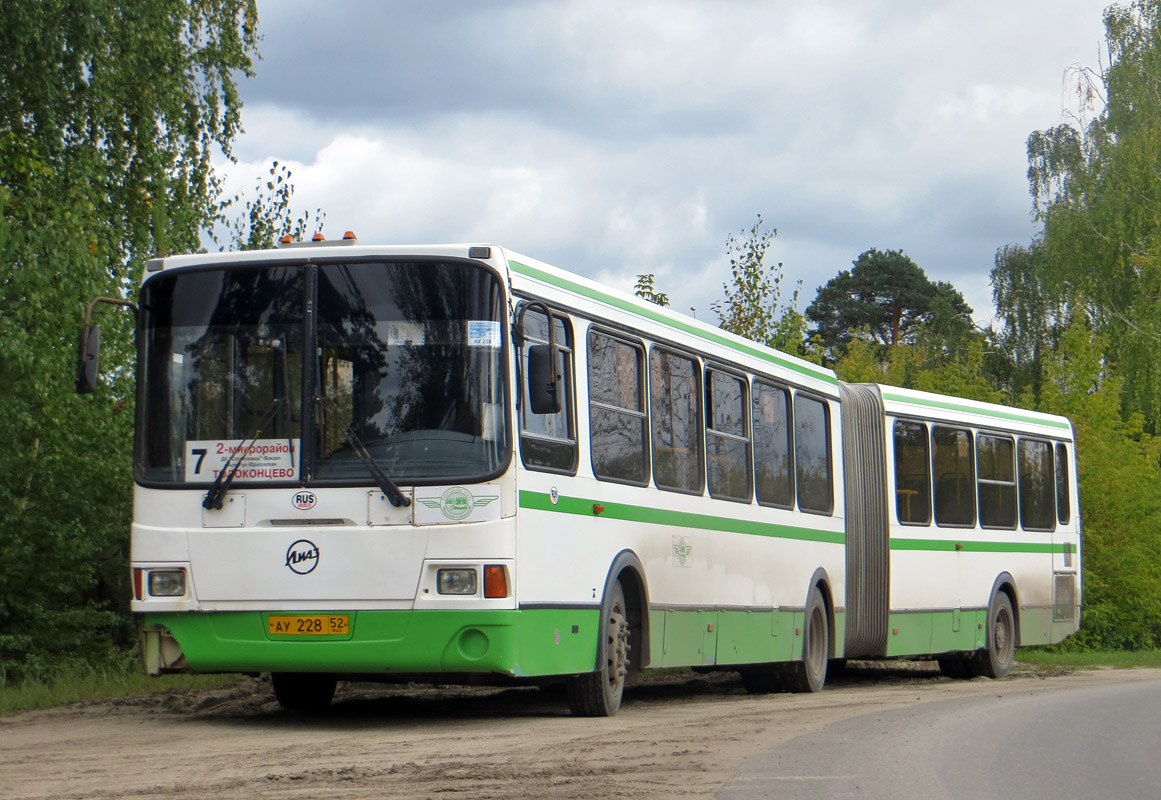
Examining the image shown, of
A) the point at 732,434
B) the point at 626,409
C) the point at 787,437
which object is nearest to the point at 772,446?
the point at 787,437

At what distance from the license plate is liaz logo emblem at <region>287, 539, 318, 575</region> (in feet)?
0.93

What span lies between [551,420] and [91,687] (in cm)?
560

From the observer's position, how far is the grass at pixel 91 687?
42.7ft

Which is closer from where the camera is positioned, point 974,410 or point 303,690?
point 303,690

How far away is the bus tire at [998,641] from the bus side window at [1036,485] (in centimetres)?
111

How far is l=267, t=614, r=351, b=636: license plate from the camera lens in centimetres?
1027

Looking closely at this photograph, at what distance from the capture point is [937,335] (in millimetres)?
54156

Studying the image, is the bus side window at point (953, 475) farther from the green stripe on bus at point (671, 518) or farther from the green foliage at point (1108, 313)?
the green foliage at point (1108, 313)

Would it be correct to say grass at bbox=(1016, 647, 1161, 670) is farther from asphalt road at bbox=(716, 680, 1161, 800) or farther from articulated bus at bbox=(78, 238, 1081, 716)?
articulated bus at bbox=(78, 238, 1081, 716)

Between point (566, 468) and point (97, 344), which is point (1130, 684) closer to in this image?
point (566, 468)

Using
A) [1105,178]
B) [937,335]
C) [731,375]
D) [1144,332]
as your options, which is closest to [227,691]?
[731,375]

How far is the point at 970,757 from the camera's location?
373 inches

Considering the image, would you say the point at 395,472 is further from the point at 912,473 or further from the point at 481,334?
the point at 912,473

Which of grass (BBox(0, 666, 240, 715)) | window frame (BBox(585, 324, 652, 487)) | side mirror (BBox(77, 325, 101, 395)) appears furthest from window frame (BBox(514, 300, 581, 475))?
grass (BBox(0, 666, 240, 715))
